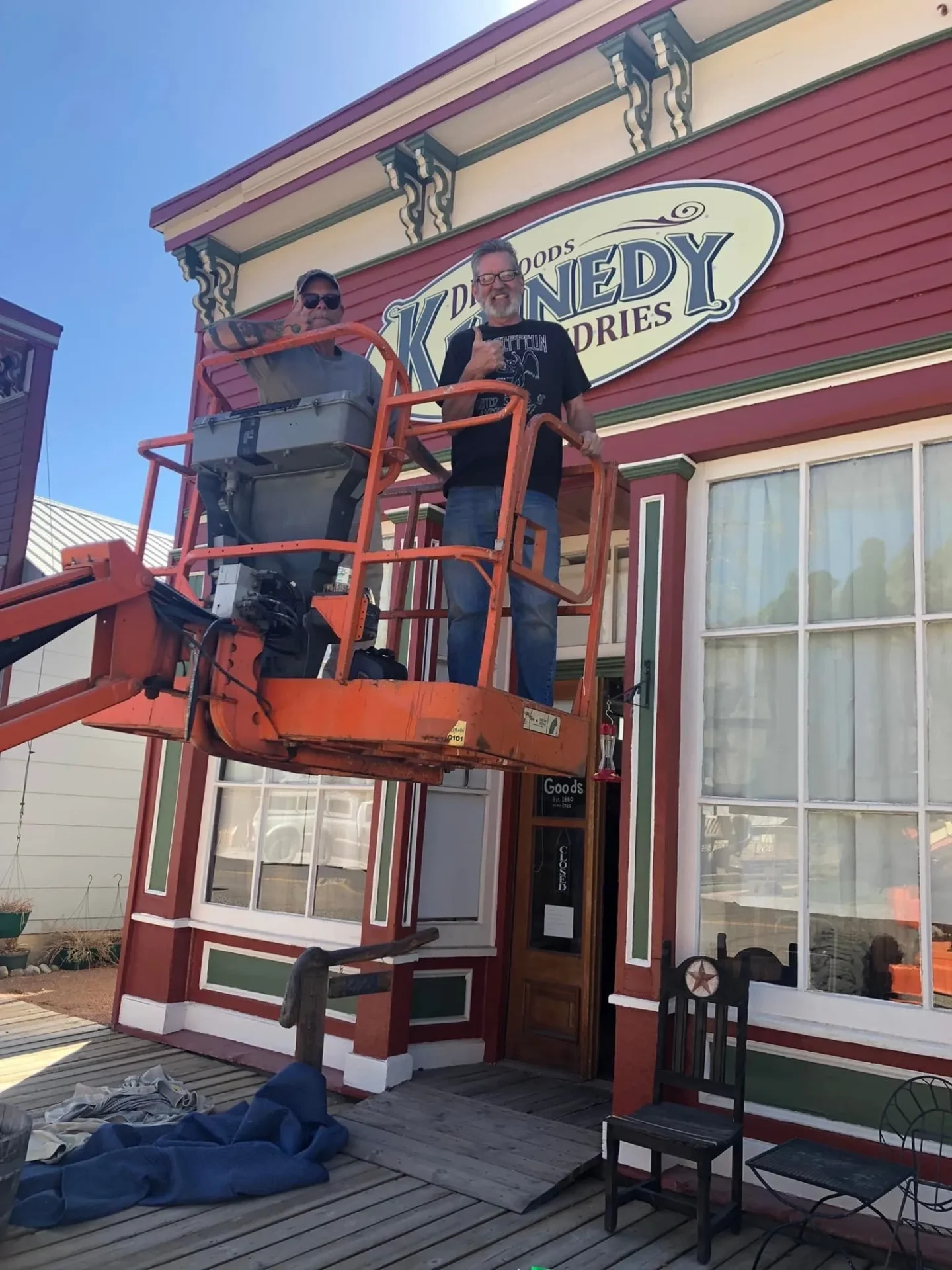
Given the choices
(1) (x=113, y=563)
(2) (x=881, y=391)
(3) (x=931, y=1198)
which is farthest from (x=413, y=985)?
(2) (x=881, y=391)

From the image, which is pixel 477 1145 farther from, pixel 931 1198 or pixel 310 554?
pixel 310 554

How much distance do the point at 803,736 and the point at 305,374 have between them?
2.80m

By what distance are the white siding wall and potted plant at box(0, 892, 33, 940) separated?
75cm

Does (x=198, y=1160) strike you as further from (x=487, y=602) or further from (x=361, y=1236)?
(x=487, y=602)

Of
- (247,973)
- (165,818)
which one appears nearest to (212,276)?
(165,818)

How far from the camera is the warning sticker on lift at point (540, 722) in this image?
3174 millimetres

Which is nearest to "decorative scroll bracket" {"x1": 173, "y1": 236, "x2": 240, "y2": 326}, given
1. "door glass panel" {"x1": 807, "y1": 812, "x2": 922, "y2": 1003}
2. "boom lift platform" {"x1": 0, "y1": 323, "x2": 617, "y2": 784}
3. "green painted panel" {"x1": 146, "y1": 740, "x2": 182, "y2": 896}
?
"green painted panel" {"x1": 146, "y1": 740, "x2": 182, "y2": 896}

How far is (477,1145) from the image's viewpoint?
459 cm

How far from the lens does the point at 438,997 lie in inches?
232

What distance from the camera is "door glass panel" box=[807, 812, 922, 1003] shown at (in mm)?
4125

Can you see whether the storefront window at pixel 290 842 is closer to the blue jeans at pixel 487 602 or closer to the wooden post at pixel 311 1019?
the wooden post at pixel 311 1019

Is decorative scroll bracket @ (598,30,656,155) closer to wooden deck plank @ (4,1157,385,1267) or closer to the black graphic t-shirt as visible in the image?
the black graphic t-shirt

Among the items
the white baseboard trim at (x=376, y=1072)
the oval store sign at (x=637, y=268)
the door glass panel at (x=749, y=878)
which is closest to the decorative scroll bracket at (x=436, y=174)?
the oval store sign at (x=637, y=268)

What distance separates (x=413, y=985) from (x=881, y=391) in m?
4.16
